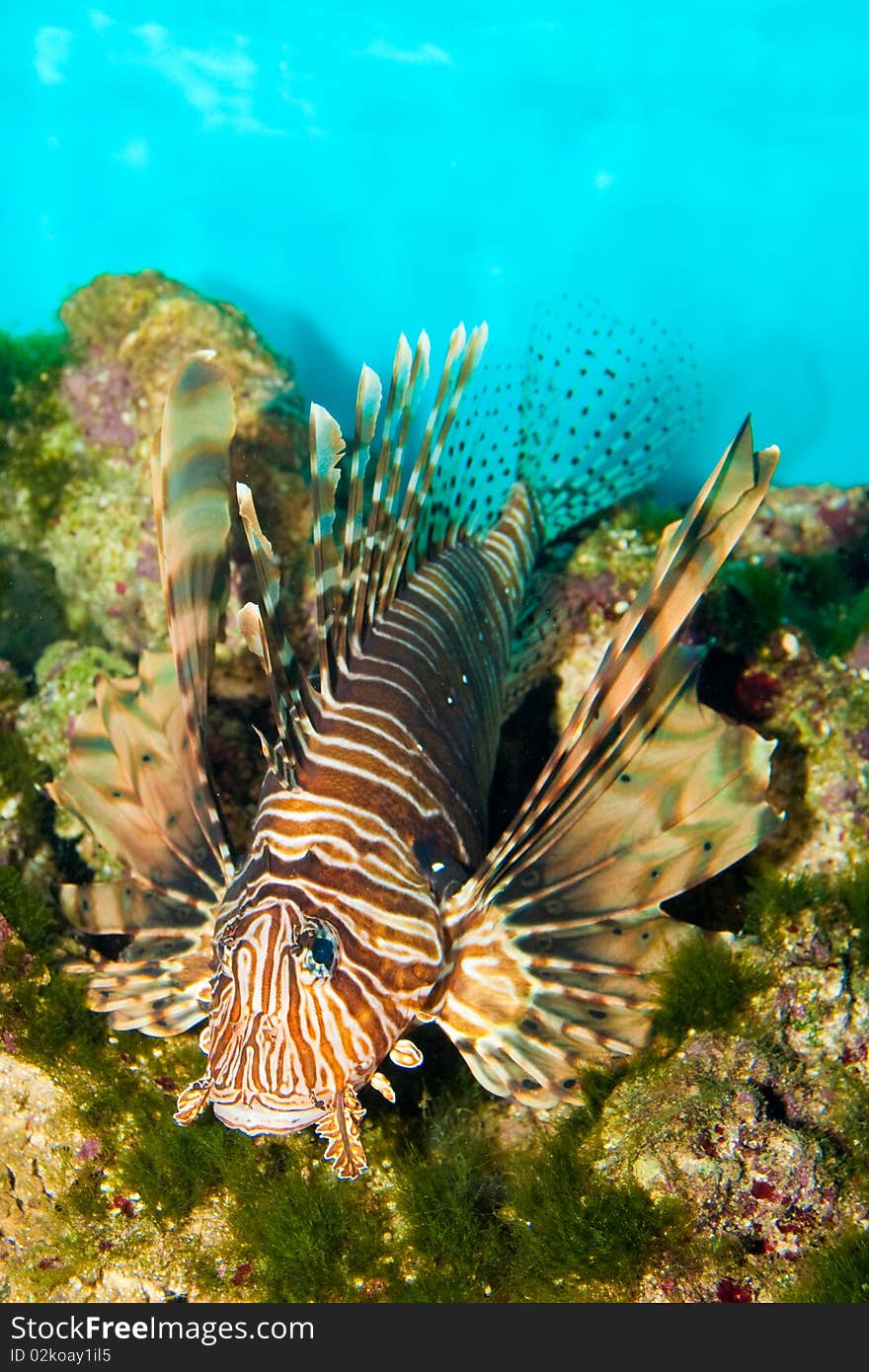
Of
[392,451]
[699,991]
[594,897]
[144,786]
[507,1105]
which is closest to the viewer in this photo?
[594,897]

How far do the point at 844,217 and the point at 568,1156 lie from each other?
545cm

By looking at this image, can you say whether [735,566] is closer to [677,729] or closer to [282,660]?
[677,729]

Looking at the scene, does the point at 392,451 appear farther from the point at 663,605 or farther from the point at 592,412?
the point at 592,412

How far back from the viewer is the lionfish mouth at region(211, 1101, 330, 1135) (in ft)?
6.23

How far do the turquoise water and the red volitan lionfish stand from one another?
10.9 ft

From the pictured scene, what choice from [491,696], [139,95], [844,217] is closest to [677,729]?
[491,696]

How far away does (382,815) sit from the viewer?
91.5 inches

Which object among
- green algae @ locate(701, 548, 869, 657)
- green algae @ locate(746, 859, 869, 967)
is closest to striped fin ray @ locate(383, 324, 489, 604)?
green algae @ locate(746, 859, 869, 967)

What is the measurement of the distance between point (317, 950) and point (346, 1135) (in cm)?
41

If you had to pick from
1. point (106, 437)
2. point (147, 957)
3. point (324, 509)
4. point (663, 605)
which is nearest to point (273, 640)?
point (324, 509)

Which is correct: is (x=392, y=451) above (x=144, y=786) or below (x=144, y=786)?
above

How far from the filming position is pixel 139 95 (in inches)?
214

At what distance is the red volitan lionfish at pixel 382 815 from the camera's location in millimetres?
1931

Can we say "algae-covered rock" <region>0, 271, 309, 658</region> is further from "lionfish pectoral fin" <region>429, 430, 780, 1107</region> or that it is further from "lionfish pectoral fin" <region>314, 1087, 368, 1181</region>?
"lionfish pectoral fin" <region>314, 1087, 368, 1181</region>
